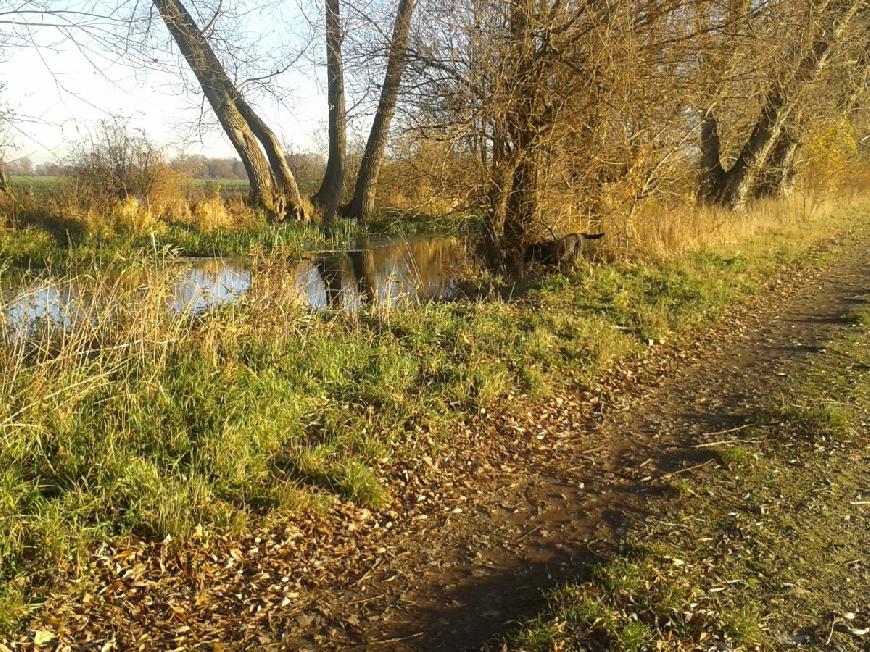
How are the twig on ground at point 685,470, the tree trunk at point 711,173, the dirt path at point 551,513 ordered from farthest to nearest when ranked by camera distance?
the tree trunk at point 711,173 < the twig on ground at point 685,470 < the dirt path at point 551,513

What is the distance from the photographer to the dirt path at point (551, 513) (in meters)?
3.73

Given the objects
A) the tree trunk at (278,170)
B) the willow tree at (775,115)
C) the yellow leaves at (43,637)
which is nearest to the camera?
the yellow leaves at (43,637)

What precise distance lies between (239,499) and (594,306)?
623cm

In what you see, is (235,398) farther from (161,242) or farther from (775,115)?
(775,115)

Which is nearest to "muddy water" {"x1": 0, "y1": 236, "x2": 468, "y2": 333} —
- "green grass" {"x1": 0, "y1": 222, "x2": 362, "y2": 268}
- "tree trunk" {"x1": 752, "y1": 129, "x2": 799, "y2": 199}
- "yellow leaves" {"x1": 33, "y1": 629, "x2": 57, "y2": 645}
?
"green grass" {"x1": 0, "y1": 222, "x2": 362, "y2": 268}

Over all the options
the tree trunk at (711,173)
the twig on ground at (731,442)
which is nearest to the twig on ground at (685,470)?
the twig on ground at (731,442)

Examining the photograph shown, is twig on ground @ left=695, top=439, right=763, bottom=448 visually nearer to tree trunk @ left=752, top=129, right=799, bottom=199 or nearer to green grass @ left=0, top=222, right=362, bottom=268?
green grass @ left=0, top=222, right=362, bottom=268

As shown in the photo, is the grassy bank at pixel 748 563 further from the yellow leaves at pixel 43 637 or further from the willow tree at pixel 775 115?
the willow tree at pixel 775 115

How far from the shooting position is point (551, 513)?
16.0 ft

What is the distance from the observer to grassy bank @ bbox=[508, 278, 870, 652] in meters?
3.38

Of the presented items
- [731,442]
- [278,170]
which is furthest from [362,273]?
[731,442]

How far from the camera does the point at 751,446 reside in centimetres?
567

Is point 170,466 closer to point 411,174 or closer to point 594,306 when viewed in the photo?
point 594,306

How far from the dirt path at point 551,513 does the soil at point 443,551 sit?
13 millimetres
